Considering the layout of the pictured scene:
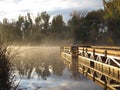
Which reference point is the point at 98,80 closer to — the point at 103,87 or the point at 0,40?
the point at 103,87

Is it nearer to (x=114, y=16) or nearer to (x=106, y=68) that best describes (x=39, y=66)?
(x=106, y=68)

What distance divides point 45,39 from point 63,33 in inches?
242

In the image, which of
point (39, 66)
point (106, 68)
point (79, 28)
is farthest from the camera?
point (79, 28)

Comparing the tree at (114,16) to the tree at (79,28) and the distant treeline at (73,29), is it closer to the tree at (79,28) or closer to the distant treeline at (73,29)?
the distant treeline at (73,29)

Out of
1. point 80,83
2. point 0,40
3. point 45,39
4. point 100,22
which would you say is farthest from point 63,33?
point 0,40

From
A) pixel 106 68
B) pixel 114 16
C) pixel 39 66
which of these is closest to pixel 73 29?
pixel 114 16

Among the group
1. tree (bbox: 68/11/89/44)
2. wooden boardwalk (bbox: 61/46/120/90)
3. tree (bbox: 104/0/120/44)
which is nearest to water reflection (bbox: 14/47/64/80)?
wooden boardwalk (bbox: 61/46/120/90)

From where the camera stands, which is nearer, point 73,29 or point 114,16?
point 114,16

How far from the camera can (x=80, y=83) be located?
666 inches

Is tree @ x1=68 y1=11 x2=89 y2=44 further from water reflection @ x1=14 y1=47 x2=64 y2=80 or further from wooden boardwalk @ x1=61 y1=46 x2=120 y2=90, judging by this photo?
wooden boardwalk @ x1=61 y1=46 x2=120 y2=90

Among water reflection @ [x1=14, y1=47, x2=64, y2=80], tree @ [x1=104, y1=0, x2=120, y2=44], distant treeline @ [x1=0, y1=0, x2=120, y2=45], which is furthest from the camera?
distant treeline @ [x1=0, y1=0, x2=120, y2=45]

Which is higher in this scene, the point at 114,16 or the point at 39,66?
the point at 114,16

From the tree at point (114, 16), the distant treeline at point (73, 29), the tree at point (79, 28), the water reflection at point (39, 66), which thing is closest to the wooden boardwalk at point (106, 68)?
the water reflection at point (39, 66)

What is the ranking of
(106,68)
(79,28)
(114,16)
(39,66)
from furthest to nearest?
1. (79,28)
2. (114,16)
3. (39,66)
4. (106,68)
